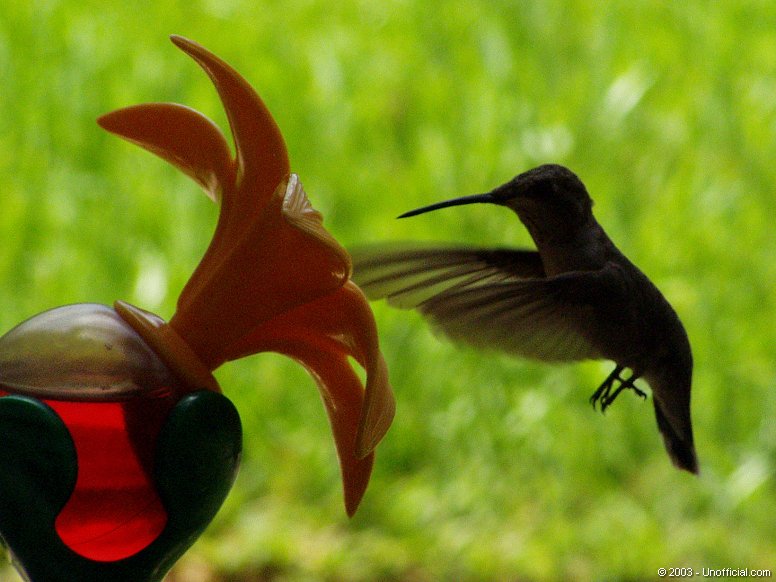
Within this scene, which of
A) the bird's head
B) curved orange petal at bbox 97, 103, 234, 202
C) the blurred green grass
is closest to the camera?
the bird's head

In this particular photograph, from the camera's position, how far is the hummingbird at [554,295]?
3.22 ft

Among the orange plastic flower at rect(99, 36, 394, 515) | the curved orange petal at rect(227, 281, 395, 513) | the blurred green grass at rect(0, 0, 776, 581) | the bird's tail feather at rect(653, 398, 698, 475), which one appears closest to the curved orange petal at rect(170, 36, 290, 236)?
the orange plastic flower at rect(99, 36, 394, 515)

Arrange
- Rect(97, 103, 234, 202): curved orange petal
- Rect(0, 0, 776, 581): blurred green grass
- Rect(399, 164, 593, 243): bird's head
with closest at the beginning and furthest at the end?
Rect(399, 164, 593, 243): bird's head → Rect(97, 103, 234, 202): curved orange petal → Rect(0, 0, 776, 581): blurred green grass

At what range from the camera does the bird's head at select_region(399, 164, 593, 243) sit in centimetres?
93

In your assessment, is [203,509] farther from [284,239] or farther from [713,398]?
[713,398]

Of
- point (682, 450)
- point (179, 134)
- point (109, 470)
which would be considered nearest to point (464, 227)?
point (682, 450)

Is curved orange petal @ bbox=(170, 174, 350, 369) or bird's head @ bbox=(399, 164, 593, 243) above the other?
bird's head @ bbox=(399, 164, 593, 243)

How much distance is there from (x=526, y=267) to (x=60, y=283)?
1675mm

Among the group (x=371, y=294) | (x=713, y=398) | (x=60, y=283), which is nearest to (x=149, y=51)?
(x=60, y=283)

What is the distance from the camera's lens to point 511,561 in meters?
2.43

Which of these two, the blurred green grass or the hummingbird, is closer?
the hummingbird

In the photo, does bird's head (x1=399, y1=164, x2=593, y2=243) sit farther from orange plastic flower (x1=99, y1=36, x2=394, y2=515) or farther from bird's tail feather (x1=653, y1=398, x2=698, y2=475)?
bird's tail feather (x1=653, y1=398, x2=698, y2=475)

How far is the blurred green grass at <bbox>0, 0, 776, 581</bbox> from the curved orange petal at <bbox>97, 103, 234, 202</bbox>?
145 centimetres

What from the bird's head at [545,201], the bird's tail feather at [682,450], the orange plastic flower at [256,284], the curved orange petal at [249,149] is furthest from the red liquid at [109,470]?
the bird's tail feather at [682,450]
